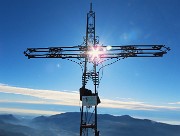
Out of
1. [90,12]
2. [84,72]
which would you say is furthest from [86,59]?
[90,12]

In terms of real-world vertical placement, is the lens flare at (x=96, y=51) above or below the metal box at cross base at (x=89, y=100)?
above

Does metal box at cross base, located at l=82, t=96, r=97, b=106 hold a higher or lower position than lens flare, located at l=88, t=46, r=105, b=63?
lower

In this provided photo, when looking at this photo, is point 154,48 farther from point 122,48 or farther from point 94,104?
point 94,104

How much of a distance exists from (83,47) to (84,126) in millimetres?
11480

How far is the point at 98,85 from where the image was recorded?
124ft

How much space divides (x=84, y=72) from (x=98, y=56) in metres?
3.51

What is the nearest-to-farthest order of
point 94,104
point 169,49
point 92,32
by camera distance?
1. point 169,49
2. point 94,104
3. point 92,32

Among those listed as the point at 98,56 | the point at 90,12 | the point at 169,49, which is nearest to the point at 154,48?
the point at 169,49

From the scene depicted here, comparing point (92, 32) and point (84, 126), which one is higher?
point (92, 32)

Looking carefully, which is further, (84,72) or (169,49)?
(84,72)

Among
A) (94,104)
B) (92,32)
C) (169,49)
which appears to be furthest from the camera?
(92,32)

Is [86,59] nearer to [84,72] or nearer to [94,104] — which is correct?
[84,72]

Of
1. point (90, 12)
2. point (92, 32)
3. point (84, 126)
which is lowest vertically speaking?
point (84, 126)

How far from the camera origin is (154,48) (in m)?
34.7
